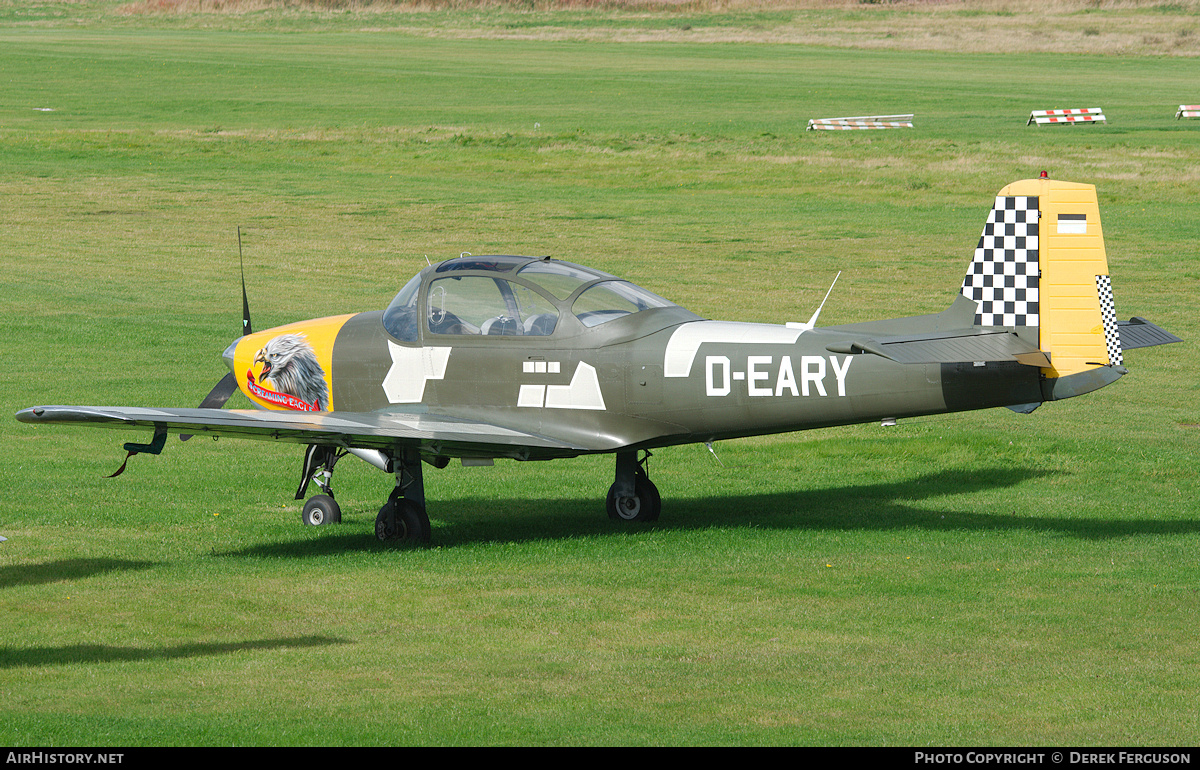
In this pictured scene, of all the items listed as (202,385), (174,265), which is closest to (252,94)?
(174,265)

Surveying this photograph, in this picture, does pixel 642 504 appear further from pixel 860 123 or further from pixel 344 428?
pixel 860 123

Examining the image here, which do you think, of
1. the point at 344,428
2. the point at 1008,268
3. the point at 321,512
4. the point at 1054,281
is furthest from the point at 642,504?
the point at 1054,281

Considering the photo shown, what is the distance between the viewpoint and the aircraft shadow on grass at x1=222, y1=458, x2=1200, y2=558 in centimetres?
1377

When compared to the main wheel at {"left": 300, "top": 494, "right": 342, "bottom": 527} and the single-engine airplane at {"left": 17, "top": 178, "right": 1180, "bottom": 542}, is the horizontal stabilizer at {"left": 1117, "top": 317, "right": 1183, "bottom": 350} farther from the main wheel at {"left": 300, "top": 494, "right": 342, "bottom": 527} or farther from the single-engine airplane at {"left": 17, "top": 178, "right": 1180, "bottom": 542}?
the main wheel at {"left": 300, "top": 494, "right": 342, "bottom": 527}

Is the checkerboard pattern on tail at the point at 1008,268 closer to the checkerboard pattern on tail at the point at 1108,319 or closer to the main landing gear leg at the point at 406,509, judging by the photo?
the checkerboard pattern on tail at the point at 1108,319

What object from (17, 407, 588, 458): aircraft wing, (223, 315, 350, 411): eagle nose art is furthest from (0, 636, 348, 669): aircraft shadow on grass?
(223, 315, 350, 411): eagle nose art

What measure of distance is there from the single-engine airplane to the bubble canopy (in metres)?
0.02

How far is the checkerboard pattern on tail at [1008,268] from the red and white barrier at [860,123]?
1764 inches

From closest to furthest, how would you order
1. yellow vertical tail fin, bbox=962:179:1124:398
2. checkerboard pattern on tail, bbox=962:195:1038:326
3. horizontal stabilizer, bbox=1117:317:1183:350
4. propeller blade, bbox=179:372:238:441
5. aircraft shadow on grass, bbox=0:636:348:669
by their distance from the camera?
aircraft shadow on grass, bbox=0:636:348:669 < yellow vertical tail fin, bbox=962:179:1124:398 < checkerboard pattern on tail, bbox=962:195:1038:326 < horizontal stabilizer, bbox=1117:317:1183:350 < propeller blade, bbox=179:372:238:441

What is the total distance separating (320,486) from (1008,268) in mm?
6930

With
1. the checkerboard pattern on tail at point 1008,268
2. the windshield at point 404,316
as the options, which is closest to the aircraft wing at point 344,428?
the windshield at point 404,316

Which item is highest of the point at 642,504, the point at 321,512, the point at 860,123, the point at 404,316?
the point at 860,123

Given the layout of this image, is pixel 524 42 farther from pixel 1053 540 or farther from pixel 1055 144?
pixel 1053 540

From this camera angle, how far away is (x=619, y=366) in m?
13.3
